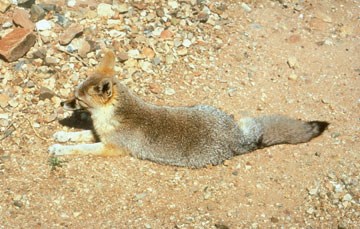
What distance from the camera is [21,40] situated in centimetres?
817

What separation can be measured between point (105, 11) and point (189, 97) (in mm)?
2238

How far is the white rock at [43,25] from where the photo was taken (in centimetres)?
860

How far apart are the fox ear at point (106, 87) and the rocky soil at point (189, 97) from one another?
96 cm

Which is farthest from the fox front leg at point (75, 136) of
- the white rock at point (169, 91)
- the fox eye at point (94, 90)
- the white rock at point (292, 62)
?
the white rock at point (292, 62)

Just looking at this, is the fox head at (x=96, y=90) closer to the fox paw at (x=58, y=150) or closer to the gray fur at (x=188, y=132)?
the gray fur at (x=188, y=132)

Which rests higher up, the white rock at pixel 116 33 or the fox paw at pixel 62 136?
the white rock at pixel 116 33

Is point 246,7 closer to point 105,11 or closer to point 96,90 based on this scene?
point 105,11

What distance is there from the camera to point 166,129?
7238 mm

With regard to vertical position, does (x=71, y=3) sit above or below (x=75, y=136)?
above

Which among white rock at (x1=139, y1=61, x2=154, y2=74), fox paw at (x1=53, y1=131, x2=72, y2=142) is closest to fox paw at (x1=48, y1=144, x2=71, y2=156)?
fox paw at (x1=53, y1=131, x2=72, y2=142)

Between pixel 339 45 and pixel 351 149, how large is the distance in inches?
102

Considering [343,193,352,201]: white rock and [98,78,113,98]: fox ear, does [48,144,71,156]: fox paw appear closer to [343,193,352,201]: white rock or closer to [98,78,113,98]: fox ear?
[98,78,113,98]: fox ear

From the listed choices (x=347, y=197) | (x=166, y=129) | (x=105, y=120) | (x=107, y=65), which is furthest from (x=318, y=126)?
(x=107, y=65)

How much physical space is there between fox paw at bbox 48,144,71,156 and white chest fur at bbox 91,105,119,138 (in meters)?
0.53
